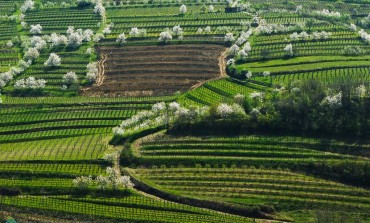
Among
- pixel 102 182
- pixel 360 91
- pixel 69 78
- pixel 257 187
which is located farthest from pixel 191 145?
pixel 69 78

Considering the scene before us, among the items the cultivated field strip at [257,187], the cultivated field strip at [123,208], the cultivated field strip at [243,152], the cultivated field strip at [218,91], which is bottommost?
the cultivated field strip at [123,208]

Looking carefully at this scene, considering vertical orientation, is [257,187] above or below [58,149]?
below

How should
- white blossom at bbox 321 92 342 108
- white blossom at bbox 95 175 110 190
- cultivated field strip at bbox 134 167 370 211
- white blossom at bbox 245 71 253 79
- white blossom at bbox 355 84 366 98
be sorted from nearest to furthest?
cultivated field strip at bbox 134 167 370 211 < white blossom at bbox 95 175 110 190 < white blossom at bbox 321 92 342 108 < white blossom at bbox 355 84 366 98 < white blossom at bbox 245 71 253 79

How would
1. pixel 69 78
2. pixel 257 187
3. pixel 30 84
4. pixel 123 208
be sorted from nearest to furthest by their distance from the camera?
pixel 123 208 → pixel 257 187 → pixel 30 84 → pixel 69 78

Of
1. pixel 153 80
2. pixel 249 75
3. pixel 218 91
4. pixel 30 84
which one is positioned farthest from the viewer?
pixel 153 80

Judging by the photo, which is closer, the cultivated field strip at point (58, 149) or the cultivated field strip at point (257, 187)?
the cultivated field strip at point (257, 187)

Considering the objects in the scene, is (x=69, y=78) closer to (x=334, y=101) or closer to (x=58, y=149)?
(x=58, y=149)

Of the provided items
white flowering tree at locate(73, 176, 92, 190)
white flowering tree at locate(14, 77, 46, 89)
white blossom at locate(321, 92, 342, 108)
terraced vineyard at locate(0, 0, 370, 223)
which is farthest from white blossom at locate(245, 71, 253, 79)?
white flowering tree at locate(73, 176, 92, 190)

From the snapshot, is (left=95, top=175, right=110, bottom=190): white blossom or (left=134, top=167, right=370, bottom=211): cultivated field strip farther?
(left=95, top=175, right=110, bottom=190): white blossom

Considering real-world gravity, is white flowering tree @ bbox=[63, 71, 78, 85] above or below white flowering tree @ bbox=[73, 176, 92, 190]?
above

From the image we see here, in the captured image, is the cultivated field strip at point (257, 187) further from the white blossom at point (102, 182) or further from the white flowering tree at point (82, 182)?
the white flowering tree at point (82, 182)

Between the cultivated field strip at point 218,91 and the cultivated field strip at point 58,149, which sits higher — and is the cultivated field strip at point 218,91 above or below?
above

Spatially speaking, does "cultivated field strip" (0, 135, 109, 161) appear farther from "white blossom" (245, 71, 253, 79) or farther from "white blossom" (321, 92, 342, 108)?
"white blossom" (321, 92, 342, 108)

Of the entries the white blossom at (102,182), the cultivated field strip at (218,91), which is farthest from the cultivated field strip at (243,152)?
the cultivated field strip at (218,91)
